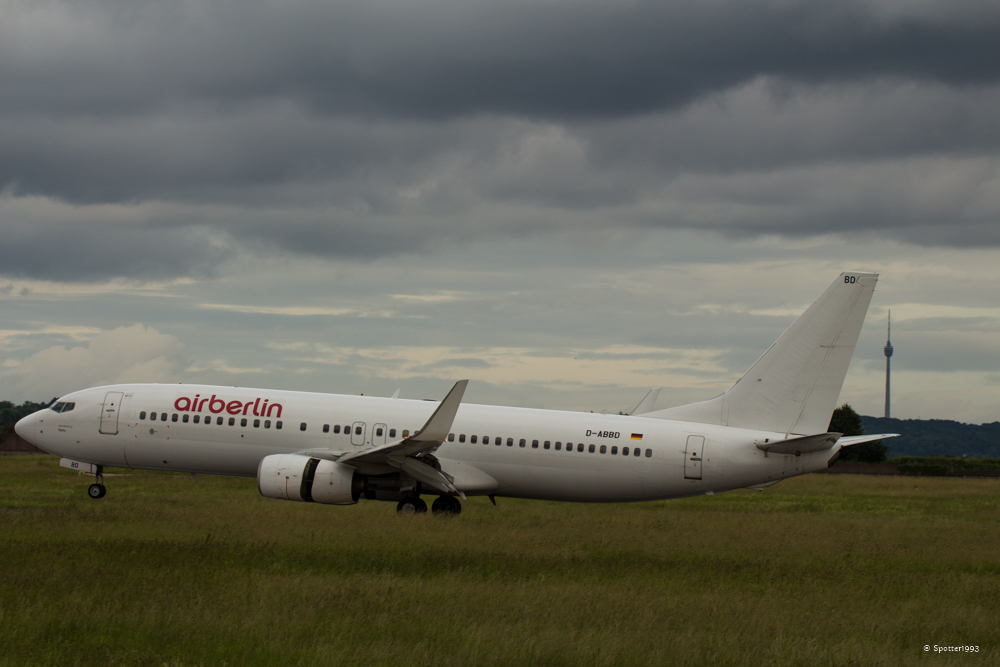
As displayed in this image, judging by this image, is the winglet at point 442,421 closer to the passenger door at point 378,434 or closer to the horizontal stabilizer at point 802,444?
the passenger door at point 378,434

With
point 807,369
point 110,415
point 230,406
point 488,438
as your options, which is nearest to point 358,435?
point 488,438

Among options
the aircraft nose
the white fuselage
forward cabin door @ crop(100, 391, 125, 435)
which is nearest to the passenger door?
the white fuselage

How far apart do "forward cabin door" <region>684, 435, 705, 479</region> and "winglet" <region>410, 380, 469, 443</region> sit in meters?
6.99

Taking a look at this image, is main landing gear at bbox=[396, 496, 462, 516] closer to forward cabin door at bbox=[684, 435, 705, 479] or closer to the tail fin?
forward cabin door at bbox=[684, 435, 705, 479]

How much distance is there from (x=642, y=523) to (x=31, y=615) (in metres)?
20.0

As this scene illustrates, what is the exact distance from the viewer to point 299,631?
12.4 metres

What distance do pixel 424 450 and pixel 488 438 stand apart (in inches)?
104

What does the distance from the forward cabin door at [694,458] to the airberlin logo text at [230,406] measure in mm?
12195

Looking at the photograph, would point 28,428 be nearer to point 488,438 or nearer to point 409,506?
point 409,506

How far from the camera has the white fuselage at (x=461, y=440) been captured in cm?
2611

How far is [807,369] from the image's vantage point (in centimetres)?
2570

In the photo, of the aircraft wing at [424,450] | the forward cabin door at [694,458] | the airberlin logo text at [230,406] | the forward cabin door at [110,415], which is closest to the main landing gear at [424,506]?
the aircraft wing at [424,450]

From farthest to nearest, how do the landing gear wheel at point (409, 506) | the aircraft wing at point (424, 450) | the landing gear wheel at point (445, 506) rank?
the landing gear wheel at point (445, 506) < the landing gear wheel at point (409, 506) < the aircraft wing at point (424, 450)

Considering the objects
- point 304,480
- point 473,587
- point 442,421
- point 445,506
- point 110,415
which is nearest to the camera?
point 473,587
